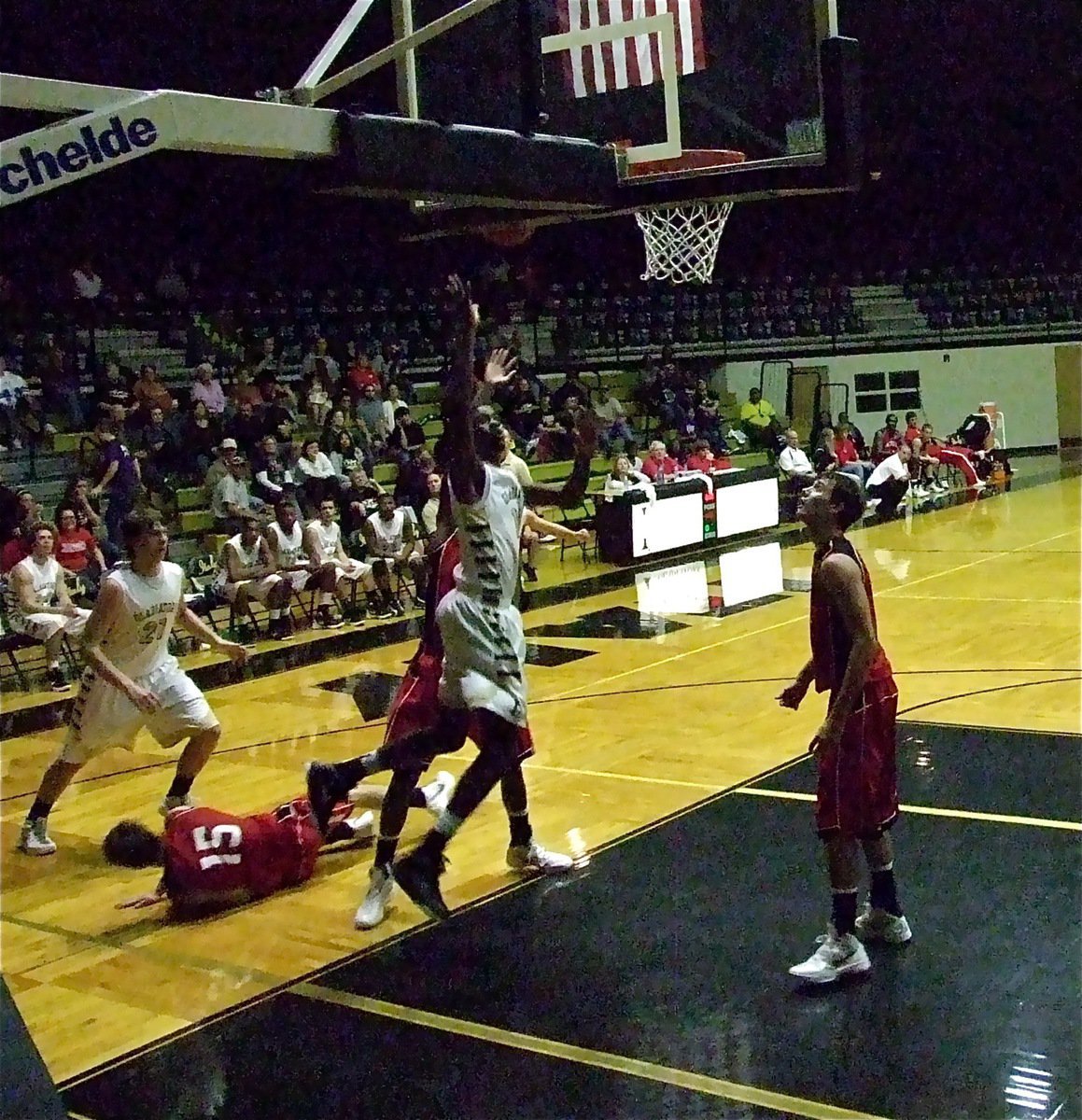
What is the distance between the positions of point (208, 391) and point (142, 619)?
33.3ft

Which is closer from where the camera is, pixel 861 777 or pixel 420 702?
pixel 861 777

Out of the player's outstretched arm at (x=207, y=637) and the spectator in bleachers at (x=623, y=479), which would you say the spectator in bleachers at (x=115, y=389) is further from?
the player's outstretched arm at (x=207, y=637)

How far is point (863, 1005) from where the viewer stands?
4289 mm

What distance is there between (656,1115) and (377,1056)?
91 centimetres

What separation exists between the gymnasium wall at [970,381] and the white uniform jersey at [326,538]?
52.1ft

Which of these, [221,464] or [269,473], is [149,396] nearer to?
[221,464]

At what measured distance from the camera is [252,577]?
12367 millimetres

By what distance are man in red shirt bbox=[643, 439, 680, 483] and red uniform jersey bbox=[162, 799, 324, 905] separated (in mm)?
12108

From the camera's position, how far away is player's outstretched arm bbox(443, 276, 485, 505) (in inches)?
178

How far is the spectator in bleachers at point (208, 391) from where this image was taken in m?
15.8

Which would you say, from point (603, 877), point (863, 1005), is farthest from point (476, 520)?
point (863, 1005)

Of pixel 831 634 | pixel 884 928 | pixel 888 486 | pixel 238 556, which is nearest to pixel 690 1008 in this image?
pixel 884 928

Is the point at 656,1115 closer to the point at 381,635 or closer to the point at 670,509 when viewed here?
the point at 381,635

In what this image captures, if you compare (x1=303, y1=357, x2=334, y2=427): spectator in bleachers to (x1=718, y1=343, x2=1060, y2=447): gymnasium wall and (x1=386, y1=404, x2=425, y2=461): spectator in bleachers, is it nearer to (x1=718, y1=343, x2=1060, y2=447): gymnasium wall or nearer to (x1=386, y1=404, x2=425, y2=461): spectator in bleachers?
(x1=386, y1=404, x2=425, y2=461): spectator in bleachers
